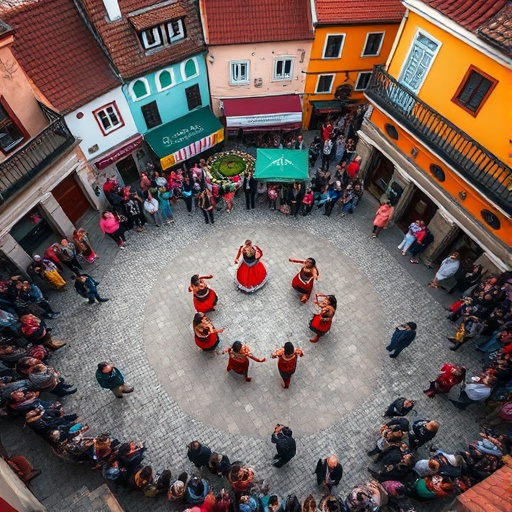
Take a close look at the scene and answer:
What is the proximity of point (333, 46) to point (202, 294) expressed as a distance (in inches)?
487

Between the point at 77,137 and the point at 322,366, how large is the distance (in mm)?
12080

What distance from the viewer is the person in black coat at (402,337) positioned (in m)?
11.1

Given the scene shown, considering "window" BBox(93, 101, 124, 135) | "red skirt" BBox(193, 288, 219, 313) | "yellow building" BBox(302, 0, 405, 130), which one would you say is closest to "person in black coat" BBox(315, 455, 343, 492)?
"red skirt" BBox(193, 288, 219, 313)

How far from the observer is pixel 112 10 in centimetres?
1437

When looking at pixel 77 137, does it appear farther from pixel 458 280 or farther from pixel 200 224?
pixel 458 280

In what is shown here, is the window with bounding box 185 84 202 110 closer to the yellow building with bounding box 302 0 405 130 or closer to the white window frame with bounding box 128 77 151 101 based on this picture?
the white window frame with bounding box 128 77 151 101

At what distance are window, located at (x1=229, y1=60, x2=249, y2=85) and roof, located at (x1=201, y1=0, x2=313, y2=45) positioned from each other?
104 cm

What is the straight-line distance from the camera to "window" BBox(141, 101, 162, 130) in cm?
1652

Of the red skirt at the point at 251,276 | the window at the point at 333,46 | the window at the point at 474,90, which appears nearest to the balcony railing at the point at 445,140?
the window at the point at 474,90

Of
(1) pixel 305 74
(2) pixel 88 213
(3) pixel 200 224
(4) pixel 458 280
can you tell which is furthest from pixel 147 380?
(1) pixel 305 74

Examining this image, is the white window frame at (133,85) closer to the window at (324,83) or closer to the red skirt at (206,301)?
the window at (324,83)

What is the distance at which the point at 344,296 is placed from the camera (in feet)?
46.0

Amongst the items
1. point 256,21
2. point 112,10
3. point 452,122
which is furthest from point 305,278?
point 112,10

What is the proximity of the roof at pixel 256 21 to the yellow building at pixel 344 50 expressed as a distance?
79cm
